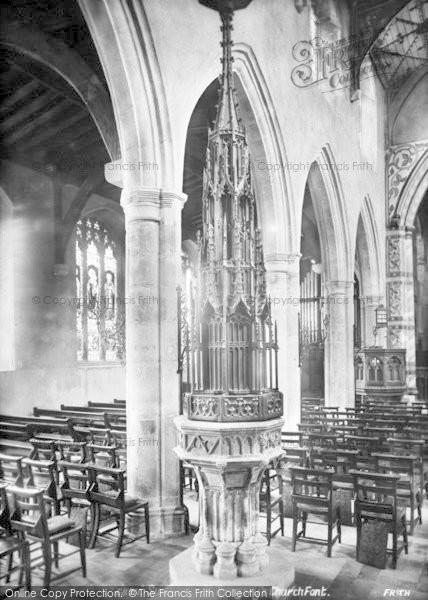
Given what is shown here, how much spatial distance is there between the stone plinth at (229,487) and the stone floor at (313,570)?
1.59 ft

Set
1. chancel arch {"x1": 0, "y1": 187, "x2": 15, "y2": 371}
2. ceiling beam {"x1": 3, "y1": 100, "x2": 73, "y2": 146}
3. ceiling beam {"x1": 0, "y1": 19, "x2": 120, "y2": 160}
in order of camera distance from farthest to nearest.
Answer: chancel arch {"x1": 0, "y1": 187, "x2": 15, "y2": 371} → ceiling beam {"x1": 3, "y1": 100, "x2": 73, "y2": 146} → ceiling beam {"x1": 0, "y1": 19, "x2": 120, "y2": 160}

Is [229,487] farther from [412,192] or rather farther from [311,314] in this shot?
[311,314]

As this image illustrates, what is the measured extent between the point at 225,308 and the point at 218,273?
0.34m

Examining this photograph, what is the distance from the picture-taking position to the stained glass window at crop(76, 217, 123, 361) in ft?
53.2

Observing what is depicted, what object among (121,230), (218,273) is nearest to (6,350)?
(121,230)

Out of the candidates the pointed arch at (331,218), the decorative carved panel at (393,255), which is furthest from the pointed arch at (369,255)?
the pointed arch at (331,218)

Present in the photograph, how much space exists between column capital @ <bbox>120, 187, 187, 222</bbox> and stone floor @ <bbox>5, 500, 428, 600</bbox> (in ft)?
12.2

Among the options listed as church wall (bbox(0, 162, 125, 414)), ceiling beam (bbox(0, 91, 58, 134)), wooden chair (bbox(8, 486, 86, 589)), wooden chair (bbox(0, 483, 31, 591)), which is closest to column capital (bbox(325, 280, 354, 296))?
church wall (bbox(0, 162, 125, 414))

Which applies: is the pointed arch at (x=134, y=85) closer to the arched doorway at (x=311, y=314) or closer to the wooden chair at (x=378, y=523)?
the wooden chair at (x=378, y=523)

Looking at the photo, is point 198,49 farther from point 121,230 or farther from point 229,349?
point 121,230

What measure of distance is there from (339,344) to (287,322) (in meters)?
5.18

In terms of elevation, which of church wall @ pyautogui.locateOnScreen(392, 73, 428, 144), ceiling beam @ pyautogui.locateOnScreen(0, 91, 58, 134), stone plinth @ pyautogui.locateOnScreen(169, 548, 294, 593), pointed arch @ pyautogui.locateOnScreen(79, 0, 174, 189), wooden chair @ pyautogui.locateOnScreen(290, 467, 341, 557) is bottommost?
stone plinth @ pyautogui.locateOnScreen(169, 548, 294, 593)

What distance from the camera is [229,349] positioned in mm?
5121

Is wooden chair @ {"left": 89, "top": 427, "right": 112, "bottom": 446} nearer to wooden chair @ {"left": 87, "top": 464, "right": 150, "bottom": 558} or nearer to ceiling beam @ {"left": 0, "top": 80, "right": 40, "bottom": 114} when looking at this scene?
wooden chair @ {"left": 87, "top": 464, "right": 150, "bottom": 558}
